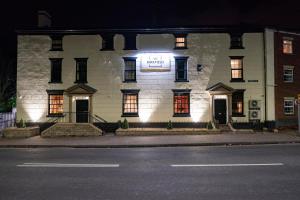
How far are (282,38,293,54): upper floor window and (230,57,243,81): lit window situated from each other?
4528 mm

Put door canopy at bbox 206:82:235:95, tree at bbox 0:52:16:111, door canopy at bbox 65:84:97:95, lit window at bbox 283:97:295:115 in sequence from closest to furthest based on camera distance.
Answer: door canopy at bbox 206:82:235:95 → door canopy at bbox 65:84:97:95 → lit window at bbox 283:97:295:115 → tree at bbox 0:52:16:111

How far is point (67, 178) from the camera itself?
866 centimetres

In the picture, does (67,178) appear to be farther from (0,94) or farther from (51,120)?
(0,94)

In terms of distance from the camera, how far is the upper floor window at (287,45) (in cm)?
2834

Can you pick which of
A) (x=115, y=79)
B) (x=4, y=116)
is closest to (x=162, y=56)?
(x=115, y=79)

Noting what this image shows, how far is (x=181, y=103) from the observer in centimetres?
2727

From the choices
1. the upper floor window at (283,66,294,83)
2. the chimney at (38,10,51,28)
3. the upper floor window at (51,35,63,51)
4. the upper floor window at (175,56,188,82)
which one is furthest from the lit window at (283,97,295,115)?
the chimney at (38,10,51,28)

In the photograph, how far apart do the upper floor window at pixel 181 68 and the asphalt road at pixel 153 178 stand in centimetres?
1566

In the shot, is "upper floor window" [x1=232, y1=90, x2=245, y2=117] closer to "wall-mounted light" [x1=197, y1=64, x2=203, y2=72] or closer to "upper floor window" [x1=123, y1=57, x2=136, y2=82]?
"wall-mounted light" [x1=197, y1=64, x2=203, y2=72]

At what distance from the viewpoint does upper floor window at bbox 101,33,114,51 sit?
2767cm

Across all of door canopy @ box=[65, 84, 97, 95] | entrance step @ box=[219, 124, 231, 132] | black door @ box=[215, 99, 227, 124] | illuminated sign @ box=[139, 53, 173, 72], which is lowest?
entrance step @ box=[219, 124, 231, 132]

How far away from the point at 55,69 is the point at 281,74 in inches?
803

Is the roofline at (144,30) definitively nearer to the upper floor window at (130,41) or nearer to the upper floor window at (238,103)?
the upper floor window at (130,41)

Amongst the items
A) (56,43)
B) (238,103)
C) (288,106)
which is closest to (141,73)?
(56,43)
